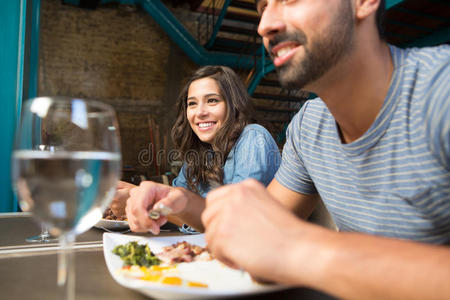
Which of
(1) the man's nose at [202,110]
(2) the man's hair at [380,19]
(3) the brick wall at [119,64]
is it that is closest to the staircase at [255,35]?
(3) the brick wall at [119,64]

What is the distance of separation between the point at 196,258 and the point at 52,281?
0.77ft

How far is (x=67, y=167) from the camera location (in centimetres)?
33

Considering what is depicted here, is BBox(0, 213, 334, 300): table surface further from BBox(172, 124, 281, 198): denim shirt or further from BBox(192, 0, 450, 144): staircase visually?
BBox(192, 0, 450, 144): staircase

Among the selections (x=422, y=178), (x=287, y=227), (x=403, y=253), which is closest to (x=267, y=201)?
(x=287, y=227)

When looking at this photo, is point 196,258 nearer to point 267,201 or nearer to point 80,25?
point 267,201

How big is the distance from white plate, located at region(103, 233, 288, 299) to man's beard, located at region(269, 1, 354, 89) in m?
0.39

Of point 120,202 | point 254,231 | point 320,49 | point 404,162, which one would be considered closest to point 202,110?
point 120,202

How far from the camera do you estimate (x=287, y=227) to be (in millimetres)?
434

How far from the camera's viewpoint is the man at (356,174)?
1.32ft

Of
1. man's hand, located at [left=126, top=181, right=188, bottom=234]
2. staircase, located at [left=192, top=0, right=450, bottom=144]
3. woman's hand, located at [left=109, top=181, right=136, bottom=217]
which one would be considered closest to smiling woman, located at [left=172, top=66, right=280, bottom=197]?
woman's hand, located at [left=109, top=181, right=136, bottom=217]

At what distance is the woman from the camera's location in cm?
156

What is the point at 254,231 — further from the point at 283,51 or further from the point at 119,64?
the point at 119,64

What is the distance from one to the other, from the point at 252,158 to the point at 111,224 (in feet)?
2.31

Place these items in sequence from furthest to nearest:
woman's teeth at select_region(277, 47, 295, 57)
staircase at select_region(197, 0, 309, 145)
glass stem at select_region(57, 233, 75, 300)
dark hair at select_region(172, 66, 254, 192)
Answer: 1. staircase at select_region(197, 0, 309, 145)
2. dark hair at select_region(172, 66, 254, 192)
3. woman's teeth at select_region(277, 47, 295, 57)
4. glass stem at select_region(57, 233, 75, 300)
